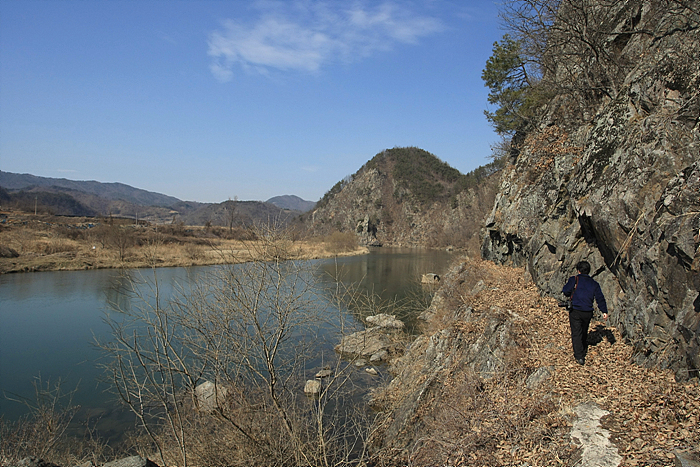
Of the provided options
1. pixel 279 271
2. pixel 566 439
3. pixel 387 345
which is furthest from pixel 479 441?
pixel 387 345

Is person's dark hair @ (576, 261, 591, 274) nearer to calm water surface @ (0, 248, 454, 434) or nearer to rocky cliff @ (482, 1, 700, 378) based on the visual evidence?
rocky cliff @ (482, 1, 700, 378)

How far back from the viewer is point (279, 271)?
24.9 feet

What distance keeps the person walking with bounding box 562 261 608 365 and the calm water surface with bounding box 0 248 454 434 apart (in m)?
4.46

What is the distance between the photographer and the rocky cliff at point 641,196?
5840 millimetres

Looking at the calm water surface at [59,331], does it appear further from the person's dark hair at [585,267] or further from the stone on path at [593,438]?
the person's dark hair at [585,267]

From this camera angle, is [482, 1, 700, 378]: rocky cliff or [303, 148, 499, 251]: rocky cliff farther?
[303, 148, 499, 251]: rocky cliff

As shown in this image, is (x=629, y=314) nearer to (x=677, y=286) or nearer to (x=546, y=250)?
(x=677, y=286)

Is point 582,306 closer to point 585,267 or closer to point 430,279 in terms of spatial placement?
point 585,267

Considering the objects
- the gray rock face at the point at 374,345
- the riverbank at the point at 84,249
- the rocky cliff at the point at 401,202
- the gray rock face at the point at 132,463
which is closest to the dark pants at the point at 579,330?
the gray rock face at the point at 132,463

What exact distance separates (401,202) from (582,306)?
402 feet

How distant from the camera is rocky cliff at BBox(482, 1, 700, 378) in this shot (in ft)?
19.2

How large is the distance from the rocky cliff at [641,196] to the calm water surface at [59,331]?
213 inches

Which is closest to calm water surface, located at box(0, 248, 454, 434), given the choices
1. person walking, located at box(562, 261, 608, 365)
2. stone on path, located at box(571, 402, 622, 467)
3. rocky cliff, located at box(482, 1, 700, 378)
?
stone on path, located at box(571, 402, 622, 467)

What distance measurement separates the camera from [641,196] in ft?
24.0
